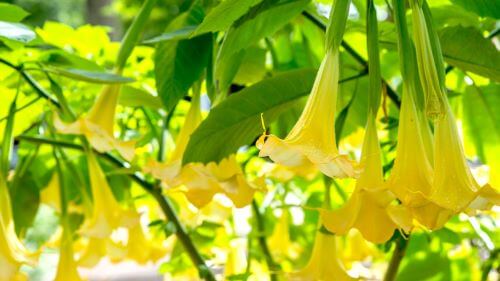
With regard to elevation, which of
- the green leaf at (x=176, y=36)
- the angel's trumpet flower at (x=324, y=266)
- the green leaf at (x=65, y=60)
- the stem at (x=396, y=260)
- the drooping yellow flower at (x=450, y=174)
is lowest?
the stem at (x=396, y=260)

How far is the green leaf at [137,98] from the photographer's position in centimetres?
56

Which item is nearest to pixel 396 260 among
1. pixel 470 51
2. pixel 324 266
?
pixel 324 266

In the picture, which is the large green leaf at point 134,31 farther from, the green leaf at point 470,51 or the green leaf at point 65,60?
the green leaf at point 470,51

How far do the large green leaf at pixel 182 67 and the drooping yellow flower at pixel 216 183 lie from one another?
0.16ft

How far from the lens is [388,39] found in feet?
1.60

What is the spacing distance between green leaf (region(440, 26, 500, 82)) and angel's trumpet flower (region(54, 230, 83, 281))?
1.10ft

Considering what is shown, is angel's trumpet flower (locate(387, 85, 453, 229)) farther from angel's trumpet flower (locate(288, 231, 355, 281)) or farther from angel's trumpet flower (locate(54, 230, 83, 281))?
angel's trumpet flower (locate(54, 230, 83, 281))

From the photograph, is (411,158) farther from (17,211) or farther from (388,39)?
(17,211)

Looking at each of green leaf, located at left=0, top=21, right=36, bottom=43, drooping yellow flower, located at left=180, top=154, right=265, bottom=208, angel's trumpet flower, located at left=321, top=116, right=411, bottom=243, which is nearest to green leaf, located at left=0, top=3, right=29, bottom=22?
green leaf, located at left=0, top=21, right=36, bottom=43

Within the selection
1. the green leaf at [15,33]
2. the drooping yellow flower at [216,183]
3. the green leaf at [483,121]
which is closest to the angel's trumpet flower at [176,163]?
the drooping yellow flower at [216,183]

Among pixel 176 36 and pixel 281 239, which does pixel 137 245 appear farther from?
pixel 176 36

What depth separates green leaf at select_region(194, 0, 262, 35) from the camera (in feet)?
1.23

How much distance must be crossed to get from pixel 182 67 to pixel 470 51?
7.1 inches

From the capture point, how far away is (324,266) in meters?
0.50
